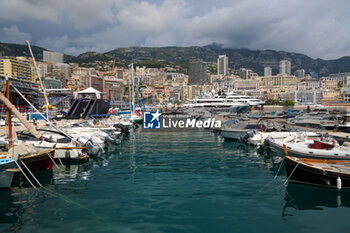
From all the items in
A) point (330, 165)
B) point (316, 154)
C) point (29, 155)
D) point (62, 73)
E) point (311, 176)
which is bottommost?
point (311, 176)

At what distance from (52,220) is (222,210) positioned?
5.55 m

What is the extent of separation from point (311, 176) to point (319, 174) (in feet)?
1.12

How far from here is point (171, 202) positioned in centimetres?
967

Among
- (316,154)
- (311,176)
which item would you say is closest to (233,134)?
(316,154)

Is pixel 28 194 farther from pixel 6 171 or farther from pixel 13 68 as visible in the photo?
pixel 13 68

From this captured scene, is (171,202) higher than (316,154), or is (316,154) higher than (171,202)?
(316,154)

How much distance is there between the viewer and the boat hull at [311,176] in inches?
413

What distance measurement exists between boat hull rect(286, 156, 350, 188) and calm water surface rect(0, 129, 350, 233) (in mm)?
321

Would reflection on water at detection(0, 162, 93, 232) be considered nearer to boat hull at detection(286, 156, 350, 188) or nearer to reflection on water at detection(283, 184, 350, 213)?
reflection on water at detection(283, 184, 350, 213)

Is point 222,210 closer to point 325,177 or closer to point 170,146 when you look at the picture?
point 325,177

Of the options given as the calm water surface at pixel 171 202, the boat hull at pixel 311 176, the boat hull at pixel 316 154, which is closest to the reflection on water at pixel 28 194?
the calm water surface at pixel 171 202

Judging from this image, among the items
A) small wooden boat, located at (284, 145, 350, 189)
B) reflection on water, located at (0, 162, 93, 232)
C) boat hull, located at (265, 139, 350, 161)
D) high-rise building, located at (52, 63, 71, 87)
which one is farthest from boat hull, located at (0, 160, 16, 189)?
high-rise building, located at (52, 63, 71, 87)

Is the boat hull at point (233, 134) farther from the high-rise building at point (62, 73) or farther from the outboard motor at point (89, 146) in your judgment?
the high-rise building at point (62, 73)

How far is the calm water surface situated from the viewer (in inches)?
311
